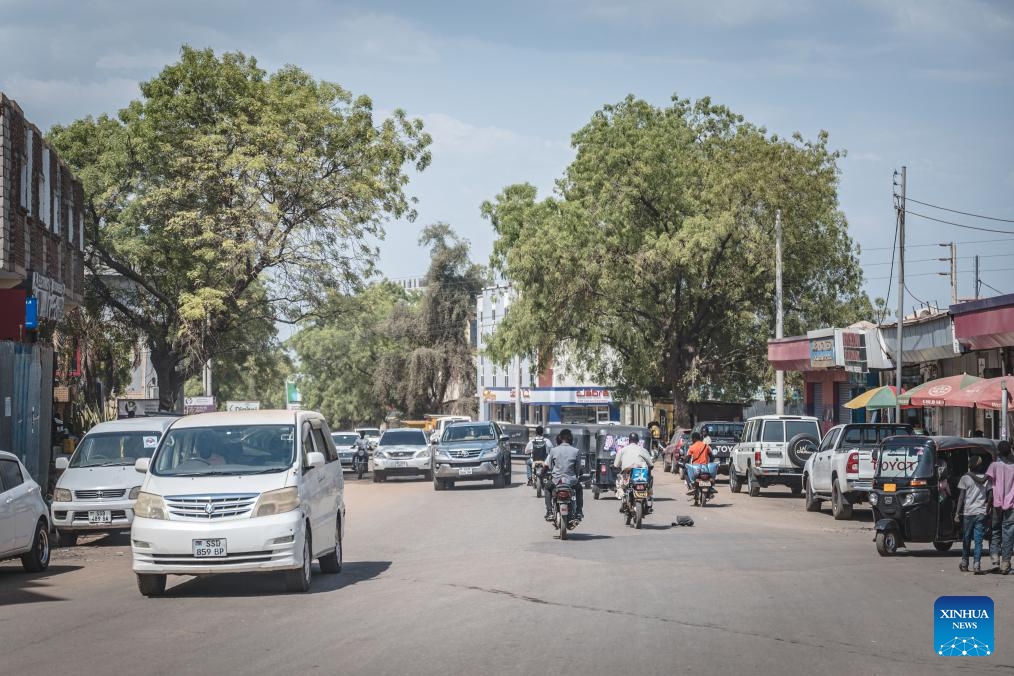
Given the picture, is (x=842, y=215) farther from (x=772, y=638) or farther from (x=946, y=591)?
(x=772, y=638)

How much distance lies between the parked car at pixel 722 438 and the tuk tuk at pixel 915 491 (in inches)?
883

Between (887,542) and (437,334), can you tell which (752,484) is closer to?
(887,542)

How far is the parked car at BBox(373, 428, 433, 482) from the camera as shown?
4147 cm

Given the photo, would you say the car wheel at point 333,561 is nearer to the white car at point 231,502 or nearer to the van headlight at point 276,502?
the white car at point 231,502

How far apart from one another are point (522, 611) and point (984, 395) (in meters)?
17.0

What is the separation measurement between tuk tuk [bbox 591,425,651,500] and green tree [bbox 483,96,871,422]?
887 inches

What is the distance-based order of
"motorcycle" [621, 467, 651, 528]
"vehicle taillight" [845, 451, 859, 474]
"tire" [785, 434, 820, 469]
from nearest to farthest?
"motorcycle" [621, 467, 651, 528] → "vehicle taillight" [845, 451, 859, 474] → "tire" [785, 434, 820, 469]

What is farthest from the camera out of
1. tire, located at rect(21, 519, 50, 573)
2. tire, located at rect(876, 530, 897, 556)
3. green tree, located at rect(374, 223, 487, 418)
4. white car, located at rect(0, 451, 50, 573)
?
green tree, located at rect(374, 223, 487, 418)

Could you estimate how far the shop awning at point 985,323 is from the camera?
2981 centimetres

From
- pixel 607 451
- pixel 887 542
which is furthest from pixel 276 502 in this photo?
pixel 607 451

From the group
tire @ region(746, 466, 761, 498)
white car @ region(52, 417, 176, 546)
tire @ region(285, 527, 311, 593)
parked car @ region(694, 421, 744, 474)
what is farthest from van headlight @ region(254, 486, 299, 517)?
parked car @ region(694, 421, 744, 474)

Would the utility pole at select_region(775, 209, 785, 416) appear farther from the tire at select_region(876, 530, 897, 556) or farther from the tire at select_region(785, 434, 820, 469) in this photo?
the tire at select_region(876, 530, 897, 556)

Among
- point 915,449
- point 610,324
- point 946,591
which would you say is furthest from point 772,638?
point 610,324

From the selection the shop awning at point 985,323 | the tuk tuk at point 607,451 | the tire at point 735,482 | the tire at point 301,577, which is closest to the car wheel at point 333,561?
the tire at point 301,577
